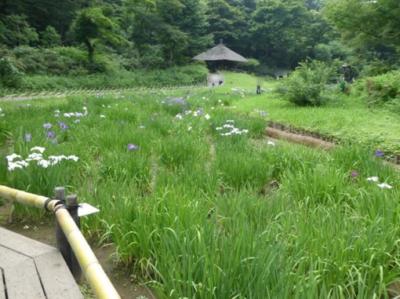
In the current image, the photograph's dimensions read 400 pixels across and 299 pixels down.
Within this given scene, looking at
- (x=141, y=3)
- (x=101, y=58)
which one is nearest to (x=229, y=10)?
(x=141, y=3)

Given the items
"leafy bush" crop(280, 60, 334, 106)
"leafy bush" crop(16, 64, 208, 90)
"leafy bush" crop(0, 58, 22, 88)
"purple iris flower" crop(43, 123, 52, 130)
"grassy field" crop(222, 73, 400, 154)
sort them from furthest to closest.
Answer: "leafy bush" crop(16, 64, 208, 90) < "leafy bush" crop(0, 58, 22, 88) < "leafy bush" crop(280, 60, 334, 106) < "grassy field" crop(222, 73, 400, 154) < "purple iris flower" crop(43, 123, 52, 130)

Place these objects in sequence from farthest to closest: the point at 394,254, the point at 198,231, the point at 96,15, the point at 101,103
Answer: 1. the point at 96,15
2. the point at 101,103
3. the point at 394,254
4. the point at 198,231

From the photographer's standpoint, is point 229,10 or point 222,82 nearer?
point 222,82

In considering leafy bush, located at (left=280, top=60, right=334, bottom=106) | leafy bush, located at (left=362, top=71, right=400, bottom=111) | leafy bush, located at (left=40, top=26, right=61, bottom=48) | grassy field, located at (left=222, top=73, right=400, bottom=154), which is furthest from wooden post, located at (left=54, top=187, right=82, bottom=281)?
leafy bush, located at (left=40, top=26, right=61, bottom=48)

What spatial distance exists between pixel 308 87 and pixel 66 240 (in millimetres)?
8532

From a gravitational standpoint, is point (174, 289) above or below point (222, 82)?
above

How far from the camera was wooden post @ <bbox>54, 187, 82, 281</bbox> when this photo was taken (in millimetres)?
2215

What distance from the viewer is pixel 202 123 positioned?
6262 millimetres

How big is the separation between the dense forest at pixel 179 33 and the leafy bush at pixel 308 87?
3.30m

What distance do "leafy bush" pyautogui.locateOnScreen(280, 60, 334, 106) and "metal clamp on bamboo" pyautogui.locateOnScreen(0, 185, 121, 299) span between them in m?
8.30

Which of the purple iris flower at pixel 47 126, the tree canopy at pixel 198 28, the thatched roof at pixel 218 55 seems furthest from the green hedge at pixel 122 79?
the purple iris flower at pixel 47 126

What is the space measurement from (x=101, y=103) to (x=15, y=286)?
23.5ft

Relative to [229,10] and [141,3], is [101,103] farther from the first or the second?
[229,10]

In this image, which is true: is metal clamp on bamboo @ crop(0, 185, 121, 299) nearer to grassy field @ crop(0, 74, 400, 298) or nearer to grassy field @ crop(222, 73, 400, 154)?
grassy field @ crop(0, 74, 400, 298)
